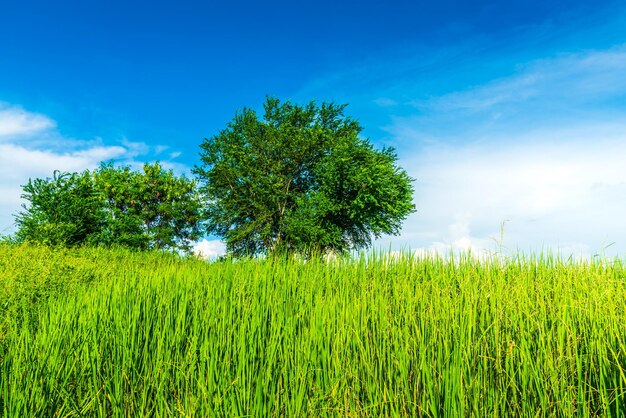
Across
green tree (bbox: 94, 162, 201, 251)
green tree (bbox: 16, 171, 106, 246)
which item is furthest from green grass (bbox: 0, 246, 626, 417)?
green tree (bbox: 94, 162, 201, 251)

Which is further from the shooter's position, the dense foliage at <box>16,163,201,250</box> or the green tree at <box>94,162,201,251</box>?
the green tree at <box>94,162,201,251</box>

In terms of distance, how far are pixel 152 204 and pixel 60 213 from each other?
277 inches

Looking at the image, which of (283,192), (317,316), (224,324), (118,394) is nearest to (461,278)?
(317,316)

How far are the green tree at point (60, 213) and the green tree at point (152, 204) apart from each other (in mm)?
2153

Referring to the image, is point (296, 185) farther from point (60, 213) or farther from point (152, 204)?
point (60, 213)

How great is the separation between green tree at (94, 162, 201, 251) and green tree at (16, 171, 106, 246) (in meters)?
2.15

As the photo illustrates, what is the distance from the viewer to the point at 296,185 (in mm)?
28906

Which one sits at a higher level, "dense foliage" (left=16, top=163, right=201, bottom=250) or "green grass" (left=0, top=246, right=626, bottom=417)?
"dense foliage" (left=16, top=163, right=201, bottom=250)

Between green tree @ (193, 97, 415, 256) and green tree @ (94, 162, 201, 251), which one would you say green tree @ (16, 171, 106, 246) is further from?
green tree @ (193, 97, 415, 256)

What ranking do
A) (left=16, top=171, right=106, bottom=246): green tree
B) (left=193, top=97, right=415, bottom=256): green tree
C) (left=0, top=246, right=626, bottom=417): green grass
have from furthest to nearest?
(left=193, top=97, right=415, bottom=256): green tree
(left=16, top=171, right=106, bottom=246): green tree
(left=0, top=246, right=626, bottom=417): green grass

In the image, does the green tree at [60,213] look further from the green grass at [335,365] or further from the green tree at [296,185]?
the green grass at [335,365]

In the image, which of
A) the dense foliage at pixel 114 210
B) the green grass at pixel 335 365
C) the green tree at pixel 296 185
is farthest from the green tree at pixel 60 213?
the green grass at pixel 335 365

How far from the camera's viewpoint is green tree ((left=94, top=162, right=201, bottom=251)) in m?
26.1

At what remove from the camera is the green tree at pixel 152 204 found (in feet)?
85.5
